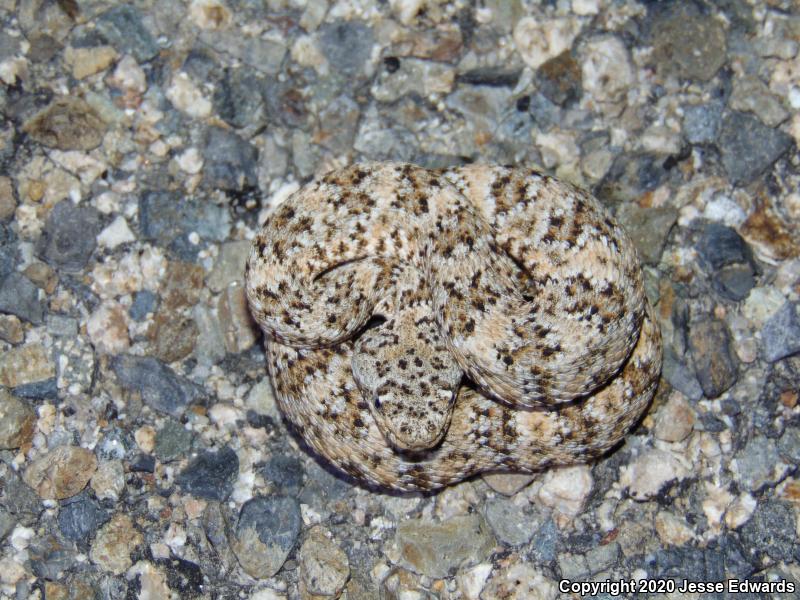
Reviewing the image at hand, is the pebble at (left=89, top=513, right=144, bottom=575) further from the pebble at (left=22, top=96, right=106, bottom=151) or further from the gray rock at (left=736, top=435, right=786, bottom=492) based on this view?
the gray rock at (left=736, top=435, right=786, bottom=492)

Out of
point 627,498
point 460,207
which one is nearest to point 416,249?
point 460,207

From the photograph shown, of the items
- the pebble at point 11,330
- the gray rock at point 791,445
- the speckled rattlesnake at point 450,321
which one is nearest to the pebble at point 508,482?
the speckled rattlesnake at point 450,321

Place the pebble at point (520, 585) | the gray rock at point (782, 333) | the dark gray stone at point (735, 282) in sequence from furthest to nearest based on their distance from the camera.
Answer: the dark gray stone at point (735, 282) → the gray rock at point (782, 333) → the pebble at point (520, 585)

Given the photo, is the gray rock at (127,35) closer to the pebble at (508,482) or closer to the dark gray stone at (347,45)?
the dark gray stone at (347,45)

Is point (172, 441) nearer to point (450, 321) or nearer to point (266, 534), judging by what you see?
point (266, 534)

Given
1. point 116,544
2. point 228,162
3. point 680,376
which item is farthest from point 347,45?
point 116,544
